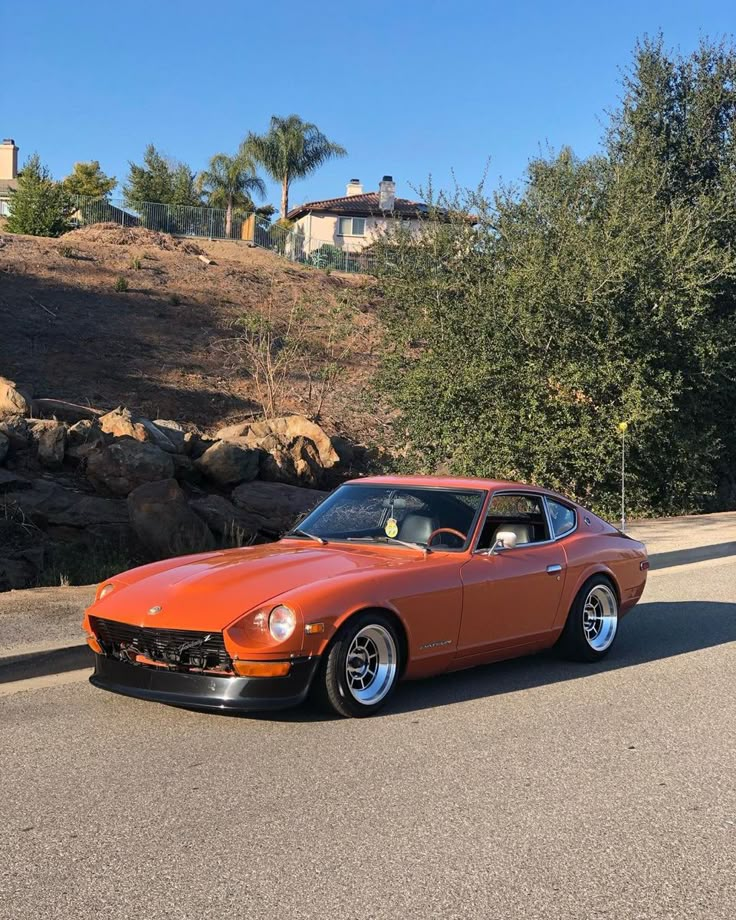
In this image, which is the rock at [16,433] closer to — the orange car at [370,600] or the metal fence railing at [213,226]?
Result: the orange car at [370,600]

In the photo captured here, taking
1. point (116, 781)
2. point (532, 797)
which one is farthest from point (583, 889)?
point (116, 781)

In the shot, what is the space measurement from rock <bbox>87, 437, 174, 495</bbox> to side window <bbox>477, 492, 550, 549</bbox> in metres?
10.7

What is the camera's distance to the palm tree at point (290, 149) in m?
58.6

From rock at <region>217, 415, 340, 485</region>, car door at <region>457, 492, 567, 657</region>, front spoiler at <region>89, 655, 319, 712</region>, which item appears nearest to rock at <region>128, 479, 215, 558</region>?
rock at <region>217, 415, 340, 485</region>

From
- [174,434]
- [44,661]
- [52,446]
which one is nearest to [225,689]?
[44,661]

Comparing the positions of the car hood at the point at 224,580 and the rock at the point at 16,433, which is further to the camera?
the rock at the point at 16,433

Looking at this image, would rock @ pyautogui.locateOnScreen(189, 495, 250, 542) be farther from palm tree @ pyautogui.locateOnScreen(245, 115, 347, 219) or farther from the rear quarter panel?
palm tree @ pyautogui.locateOnScreen(245, 115, 347, 219)

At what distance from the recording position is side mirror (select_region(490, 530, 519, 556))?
6.92 metres

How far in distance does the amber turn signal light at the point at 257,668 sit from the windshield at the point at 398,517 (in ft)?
5.20

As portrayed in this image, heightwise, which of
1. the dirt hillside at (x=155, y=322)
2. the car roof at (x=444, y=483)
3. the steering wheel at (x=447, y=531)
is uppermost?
the dirt hillside at (x=155, y=322)

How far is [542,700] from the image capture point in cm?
672

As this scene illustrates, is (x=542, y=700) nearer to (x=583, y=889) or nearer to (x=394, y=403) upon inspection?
(x=583, y=889)

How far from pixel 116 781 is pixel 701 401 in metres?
17.2

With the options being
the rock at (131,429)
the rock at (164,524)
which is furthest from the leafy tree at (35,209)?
the rock at (164,524)
